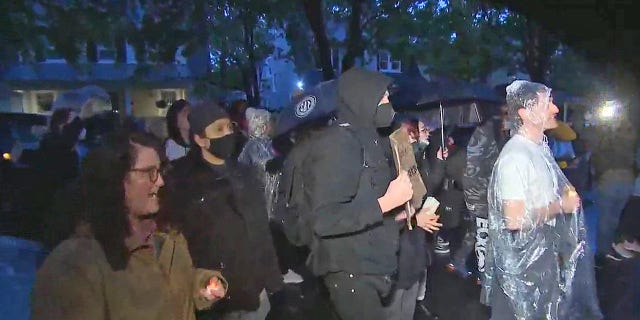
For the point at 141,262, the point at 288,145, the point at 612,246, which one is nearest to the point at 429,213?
the point at 288,145

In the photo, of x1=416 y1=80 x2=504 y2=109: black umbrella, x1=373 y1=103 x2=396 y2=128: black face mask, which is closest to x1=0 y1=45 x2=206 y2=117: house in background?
x1=373 y1=103 x2=396 y2=128: black face mask

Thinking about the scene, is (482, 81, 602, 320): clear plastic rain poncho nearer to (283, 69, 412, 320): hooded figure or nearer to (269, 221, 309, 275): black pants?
(283, 69, 412, 320): hooded figure

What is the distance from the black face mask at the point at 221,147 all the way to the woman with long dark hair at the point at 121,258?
79 centimetres

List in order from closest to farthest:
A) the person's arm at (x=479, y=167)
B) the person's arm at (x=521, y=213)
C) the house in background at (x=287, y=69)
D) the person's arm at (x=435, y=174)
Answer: the person's arm at (x=521, y=213), the house in background at (x=287, y=69), the person's arm at (x=479, y=167), the person's arm at (x=435, y=174)

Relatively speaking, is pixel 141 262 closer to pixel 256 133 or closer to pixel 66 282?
pixel 66 282

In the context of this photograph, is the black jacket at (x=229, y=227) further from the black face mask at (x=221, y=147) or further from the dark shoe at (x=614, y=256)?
the dark shoe at (x=614, y=256)

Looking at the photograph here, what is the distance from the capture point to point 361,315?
2564 millimetres

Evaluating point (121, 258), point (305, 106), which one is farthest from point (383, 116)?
point (121, 258)

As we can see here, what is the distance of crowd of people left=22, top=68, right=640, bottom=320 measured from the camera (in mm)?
1671

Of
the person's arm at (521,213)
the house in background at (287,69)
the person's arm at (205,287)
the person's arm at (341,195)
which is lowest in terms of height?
the person's arm at (205,287)

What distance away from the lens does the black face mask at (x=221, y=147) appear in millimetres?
2748

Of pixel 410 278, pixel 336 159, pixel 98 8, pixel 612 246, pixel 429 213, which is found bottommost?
pixel 612 246

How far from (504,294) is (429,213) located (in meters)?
0.68

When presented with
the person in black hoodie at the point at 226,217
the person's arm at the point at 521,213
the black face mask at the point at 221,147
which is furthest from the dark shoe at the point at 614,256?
the black face mask at the point at 221,147
